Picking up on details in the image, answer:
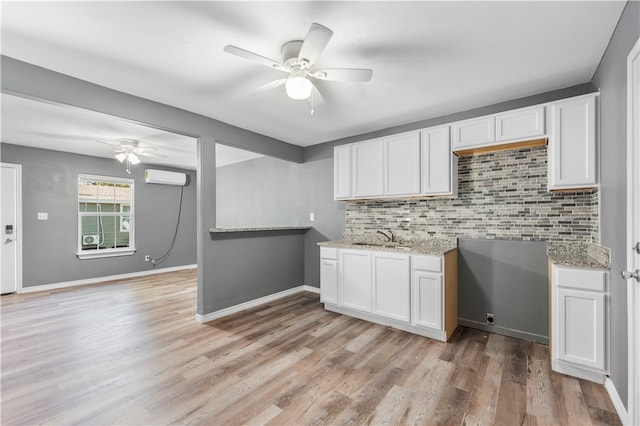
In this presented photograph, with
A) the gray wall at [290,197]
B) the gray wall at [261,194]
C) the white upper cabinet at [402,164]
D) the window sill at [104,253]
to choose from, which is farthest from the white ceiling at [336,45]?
the window sill at [104,253]

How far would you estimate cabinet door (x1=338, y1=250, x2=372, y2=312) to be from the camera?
3330 millimetres

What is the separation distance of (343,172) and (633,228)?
110 inches

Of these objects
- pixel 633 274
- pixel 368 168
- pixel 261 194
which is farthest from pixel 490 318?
pixel 261 194

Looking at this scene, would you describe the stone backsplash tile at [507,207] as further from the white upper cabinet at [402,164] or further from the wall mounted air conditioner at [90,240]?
the wall mounted air conditioner at [90,240]

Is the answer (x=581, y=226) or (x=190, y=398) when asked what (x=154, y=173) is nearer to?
(x=190, y=398)

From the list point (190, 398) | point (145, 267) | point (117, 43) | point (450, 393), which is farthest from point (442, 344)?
point (145, 267)

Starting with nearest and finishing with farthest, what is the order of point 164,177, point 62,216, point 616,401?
point 616,401 → point 62,216 → point 164,177

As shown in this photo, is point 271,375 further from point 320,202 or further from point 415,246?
point 320,202

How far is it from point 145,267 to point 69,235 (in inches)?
56.1

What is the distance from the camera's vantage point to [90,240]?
5.45 meters

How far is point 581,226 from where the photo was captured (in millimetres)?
2602

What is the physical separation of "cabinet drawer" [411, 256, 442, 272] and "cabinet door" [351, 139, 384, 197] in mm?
986

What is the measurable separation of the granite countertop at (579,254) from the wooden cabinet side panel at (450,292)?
32.1 inches

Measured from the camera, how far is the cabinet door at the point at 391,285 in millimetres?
3025
